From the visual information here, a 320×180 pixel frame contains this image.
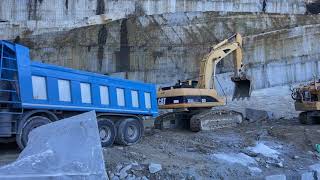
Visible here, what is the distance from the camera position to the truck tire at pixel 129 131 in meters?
13.6

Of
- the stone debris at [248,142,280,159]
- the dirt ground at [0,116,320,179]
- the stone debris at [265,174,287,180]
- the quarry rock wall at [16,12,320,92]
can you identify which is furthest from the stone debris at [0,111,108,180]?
the quarry rock wall at [16,12,320,92]

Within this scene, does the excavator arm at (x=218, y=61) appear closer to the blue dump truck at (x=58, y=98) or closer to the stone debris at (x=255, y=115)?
the stone debris at (x=255, y=115)

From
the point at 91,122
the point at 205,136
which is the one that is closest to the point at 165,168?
the point at 91,122

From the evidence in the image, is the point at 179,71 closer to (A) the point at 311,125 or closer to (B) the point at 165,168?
(A) the point at 311,125

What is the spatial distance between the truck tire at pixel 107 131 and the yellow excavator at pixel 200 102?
4696 mm

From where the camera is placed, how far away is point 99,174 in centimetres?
686

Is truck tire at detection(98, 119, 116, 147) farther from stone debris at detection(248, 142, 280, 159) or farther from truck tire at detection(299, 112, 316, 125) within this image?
truck tire at detection(299, 112, 316, 125)

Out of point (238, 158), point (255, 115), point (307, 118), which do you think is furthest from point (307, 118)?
point (238, 158)

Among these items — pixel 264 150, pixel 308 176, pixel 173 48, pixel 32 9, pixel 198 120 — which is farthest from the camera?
pixel 32 9

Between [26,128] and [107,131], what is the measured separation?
263cm

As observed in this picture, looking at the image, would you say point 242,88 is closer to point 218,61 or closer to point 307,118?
point 218,61

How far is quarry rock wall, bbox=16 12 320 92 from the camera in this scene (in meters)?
27.9

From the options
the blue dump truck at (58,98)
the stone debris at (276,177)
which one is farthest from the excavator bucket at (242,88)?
the stone debris at (276,177)

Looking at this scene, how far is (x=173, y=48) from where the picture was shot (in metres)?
28.5
